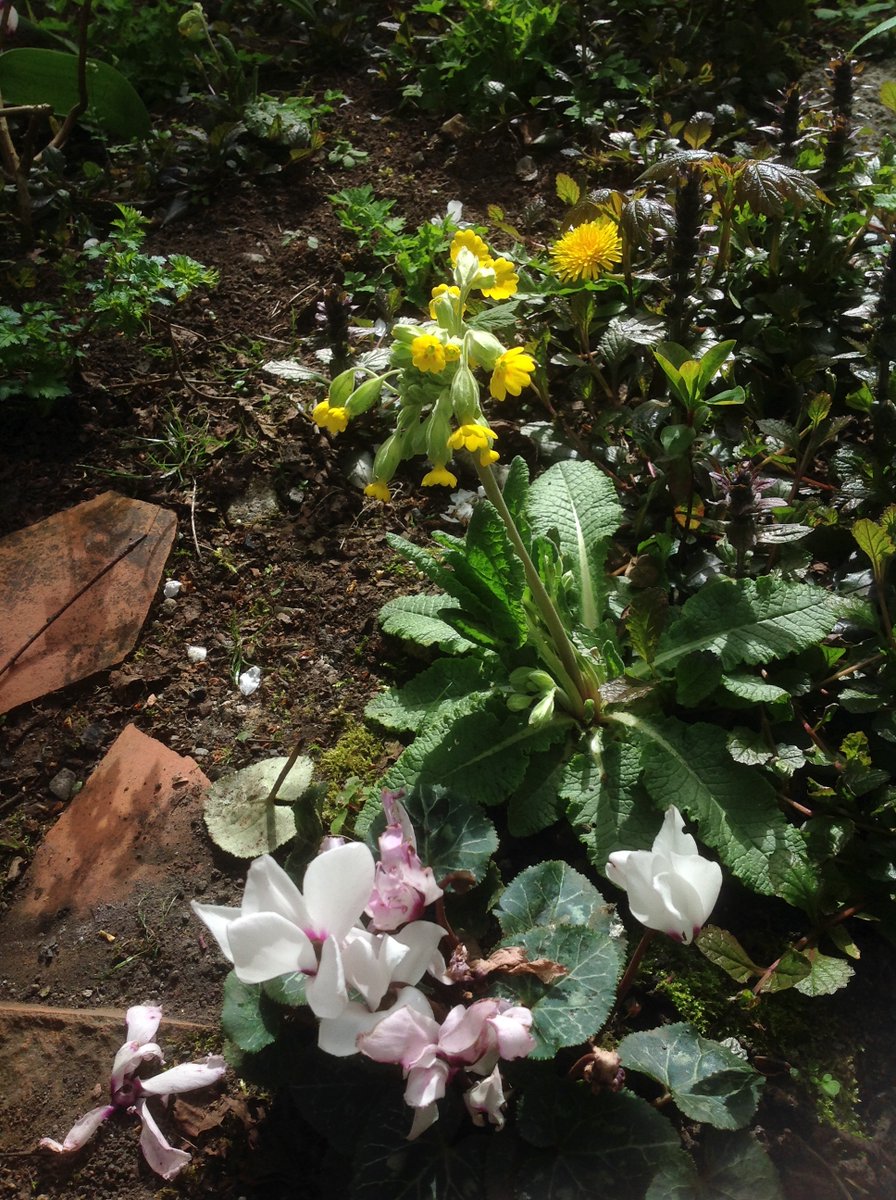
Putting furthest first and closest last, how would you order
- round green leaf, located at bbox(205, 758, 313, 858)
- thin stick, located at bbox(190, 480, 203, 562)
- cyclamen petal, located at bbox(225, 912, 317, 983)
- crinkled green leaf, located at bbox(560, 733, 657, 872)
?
thin stick, located at bbox(190, 480, 203, 562), round green leaf, located at bbox(205, 758, 313, 858), crinkled green leaf, located at bbox(560, 733, 657, 872), cyclamen petal, located at bbox(225, 912, 317, 983)

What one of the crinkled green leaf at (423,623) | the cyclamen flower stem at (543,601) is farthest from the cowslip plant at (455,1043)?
the crinkled green leaf at (423,623)

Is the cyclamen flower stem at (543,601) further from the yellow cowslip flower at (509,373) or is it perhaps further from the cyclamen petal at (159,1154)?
the cyclamen petal at (159,1154)

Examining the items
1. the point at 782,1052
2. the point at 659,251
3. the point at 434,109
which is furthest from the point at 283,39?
the point at 782,1052

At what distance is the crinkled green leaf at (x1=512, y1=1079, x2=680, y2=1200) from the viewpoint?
1201 mm

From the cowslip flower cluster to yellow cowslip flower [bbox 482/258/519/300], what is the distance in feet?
2.71

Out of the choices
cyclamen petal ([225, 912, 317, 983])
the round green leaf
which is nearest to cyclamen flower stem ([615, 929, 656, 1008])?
cyclamen petal ([225, 912, 317, 983])

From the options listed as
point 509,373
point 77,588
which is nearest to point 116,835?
point 77,588

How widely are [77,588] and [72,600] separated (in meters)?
0.03

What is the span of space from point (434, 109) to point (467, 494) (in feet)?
5.14

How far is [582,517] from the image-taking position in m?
1.91

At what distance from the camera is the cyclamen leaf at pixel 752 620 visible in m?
1.61

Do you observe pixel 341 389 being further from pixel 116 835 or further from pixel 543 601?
pixel 116 835

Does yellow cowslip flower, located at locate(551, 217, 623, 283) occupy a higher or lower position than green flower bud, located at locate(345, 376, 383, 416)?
lower

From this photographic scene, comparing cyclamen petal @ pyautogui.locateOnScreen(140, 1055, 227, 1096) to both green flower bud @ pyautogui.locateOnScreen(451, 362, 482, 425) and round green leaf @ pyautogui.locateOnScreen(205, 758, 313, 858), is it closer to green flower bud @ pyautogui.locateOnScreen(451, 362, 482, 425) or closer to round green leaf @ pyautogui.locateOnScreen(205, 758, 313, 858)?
round green leaf @ pyautogui.locateOnScreen(205, 758, 313, 858)
